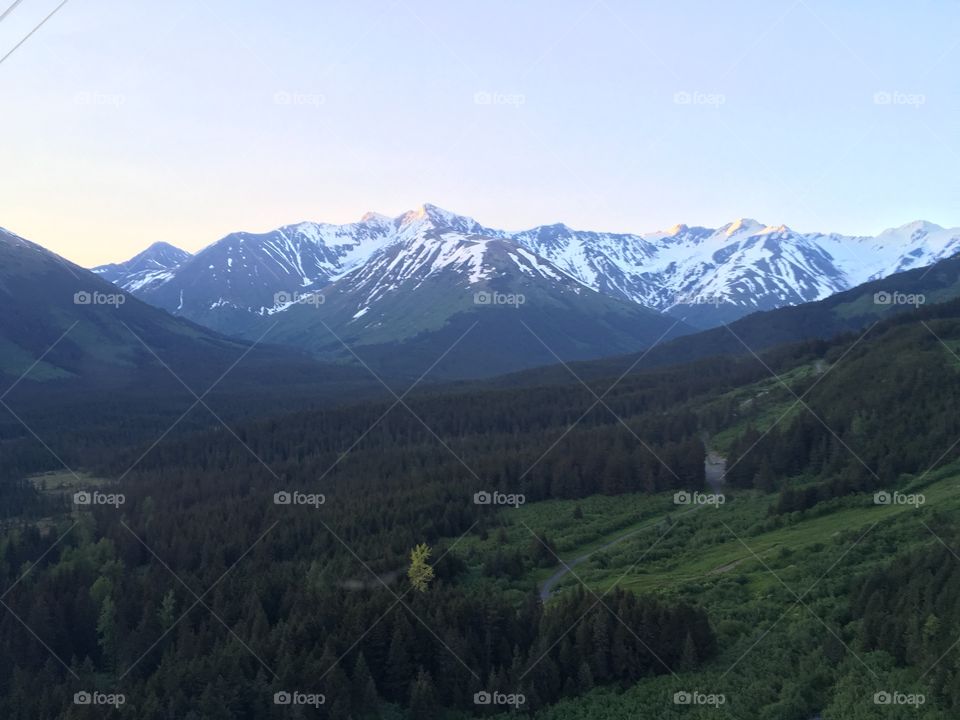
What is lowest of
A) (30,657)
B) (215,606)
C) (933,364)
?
(30,657)

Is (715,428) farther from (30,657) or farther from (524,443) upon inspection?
(30,657)

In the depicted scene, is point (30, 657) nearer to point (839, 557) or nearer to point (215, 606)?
point (215, 606)

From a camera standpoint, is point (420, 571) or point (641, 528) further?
point (641, 528)

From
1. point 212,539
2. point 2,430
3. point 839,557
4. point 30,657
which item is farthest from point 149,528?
point 2,430

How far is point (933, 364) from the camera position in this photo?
102 meters

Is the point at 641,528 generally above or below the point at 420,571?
below

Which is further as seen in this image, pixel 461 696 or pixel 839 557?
pixel 839 557

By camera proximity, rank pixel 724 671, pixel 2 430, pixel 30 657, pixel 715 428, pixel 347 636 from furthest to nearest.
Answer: pixel 2 430, pixel 715 428, pixel 30 657, pixel 347 636, pixel 724 671

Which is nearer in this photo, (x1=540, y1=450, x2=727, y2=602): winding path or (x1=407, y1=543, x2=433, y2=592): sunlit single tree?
(x1=407, y1=543, x2=433, y2=592): sunlit single tree

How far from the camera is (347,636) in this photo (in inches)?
2082

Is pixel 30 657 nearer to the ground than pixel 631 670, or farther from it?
nearer to the ground

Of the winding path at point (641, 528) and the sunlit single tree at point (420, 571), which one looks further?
the winding path at point (641, 528)

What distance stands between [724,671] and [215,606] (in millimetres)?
43603

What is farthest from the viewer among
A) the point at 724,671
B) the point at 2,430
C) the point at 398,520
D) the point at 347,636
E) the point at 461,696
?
the point at 2,430
